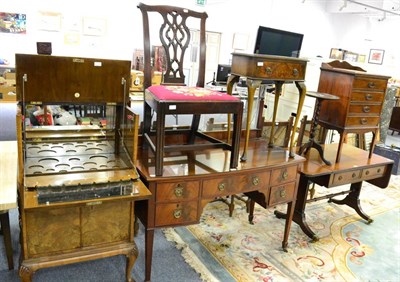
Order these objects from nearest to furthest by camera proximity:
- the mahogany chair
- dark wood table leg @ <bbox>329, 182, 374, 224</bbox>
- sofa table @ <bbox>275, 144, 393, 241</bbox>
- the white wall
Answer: the mahogany chair, sofa table @ <bbox>275, 144, 393, 241</bbox>, dark wood table leg @ <bbox>329, 182, 374, 224</bbox>, the white wall

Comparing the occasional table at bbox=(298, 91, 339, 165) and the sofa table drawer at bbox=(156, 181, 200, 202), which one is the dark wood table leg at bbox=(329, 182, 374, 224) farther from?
the sofa table drawer at bbox=(156, 181, 200, 202)

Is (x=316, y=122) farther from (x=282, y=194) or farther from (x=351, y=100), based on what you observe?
(x=282, y=194)

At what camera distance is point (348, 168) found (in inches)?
103

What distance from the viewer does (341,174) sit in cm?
259

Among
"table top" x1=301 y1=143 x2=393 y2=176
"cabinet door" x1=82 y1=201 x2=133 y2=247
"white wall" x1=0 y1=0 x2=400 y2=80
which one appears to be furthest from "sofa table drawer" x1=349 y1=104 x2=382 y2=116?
"white wall" x1=0 y1=0 x2=400 y2=80

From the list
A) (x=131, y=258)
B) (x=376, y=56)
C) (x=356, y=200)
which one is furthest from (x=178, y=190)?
(x=376, y=56)

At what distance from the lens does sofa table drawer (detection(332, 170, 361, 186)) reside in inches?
101

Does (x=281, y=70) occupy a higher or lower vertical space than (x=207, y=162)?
higher

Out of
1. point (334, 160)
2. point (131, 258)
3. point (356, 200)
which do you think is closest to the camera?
point (131, 258)

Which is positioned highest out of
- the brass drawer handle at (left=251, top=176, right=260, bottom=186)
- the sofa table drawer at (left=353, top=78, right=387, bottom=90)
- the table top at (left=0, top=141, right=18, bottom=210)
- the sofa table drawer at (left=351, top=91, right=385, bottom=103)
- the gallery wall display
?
the gallery wall display

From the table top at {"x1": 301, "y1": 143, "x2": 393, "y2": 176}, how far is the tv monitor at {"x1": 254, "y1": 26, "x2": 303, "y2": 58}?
257 centimetres

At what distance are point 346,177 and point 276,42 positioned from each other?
11.0ft

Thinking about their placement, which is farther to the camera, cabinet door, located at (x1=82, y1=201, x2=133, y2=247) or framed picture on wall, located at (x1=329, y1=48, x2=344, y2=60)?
framed picture on wall, located at (x1=329, y1=48, x2=344, y2=60)

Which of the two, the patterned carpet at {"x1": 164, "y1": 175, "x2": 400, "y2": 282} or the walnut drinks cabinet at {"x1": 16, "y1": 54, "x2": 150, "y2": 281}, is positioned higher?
the walnut drinks cabinet at {"x1": 16, "y1": 54, "x2": 150, "y2": 281}
